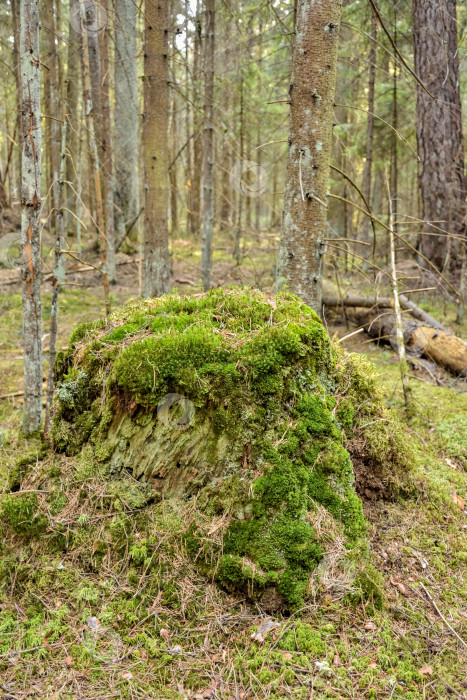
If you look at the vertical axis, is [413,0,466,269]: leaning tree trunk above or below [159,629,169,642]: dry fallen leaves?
above

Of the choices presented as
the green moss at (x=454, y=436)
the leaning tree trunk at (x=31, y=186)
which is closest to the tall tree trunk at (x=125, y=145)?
the leaning tree trunk at (x=31, y=186)

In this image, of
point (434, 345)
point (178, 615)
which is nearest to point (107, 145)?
point (434, 345)

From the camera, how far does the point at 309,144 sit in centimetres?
406

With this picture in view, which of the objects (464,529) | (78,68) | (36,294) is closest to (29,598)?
(36,294)

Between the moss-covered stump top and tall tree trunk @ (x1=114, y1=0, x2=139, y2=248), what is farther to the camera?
tall tree trunk @ (x1=114, y1=0, x2=139, y2=248)

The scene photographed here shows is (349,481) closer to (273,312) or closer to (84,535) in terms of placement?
(273,312)

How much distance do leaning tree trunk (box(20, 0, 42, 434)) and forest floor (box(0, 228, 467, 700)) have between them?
1.78 meters

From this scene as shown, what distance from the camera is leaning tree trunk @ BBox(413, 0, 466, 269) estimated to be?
9016mm

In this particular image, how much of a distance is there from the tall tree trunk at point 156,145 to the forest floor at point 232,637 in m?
4.99

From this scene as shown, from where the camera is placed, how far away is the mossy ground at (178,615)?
214cm

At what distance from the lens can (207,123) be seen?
318 inches

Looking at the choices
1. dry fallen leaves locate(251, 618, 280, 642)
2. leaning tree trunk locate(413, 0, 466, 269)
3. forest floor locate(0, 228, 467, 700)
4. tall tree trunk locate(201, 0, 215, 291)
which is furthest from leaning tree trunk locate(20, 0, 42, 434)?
leaning tree trunk locate(413, 0, 466, 269)

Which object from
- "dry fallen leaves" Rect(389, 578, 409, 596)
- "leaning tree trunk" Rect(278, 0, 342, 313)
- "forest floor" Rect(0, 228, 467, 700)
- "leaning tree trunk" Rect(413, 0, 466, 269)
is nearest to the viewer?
"forest floor" Rect(0, 228, 467, 700)

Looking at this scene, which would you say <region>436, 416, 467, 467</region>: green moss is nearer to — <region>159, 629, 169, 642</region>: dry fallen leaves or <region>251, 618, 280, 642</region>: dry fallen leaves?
<region>251, 618, 280, 642</region>: dry fallen leaves
